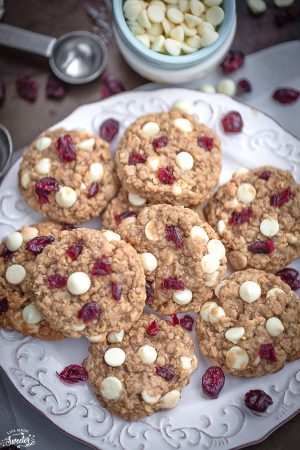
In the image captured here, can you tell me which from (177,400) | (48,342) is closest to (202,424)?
(177,400)

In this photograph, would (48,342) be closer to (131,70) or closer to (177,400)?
(177,400)

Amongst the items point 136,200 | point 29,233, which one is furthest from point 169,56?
point 29,233

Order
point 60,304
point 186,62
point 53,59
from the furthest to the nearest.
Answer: point 53,59
point 186,62
point 60,304

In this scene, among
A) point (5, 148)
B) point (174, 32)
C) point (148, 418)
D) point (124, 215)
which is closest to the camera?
point (148, 418)

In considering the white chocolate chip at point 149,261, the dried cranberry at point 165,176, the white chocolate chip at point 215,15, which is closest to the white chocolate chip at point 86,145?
the dried cranberry at point 165,176

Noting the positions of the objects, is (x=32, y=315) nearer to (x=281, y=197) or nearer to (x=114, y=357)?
(x=114, y=357)

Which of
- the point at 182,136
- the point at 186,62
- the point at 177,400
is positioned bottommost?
the point at 177,400
